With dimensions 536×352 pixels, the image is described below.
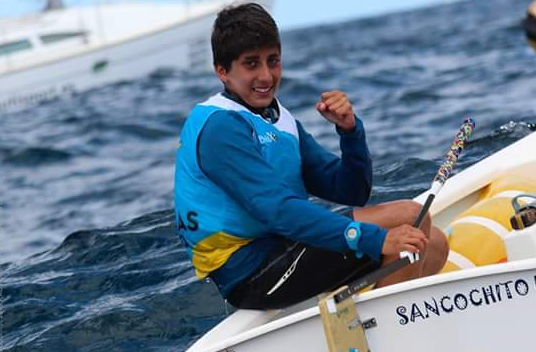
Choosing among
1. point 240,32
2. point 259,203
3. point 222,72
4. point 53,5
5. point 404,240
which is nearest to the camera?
point 404,240

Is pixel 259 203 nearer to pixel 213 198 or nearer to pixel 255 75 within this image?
pixel 213 198

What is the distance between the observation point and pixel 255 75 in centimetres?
399

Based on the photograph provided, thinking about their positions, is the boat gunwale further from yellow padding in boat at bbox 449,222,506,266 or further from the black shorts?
yellow padding in boat at bbox 449,222,506,266

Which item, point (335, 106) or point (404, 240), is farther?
point (335, 106)

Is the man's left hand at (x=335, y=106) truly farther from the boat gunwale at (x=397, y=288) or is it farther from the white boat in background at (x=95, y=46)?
the white boat in background at (x=95, y=46)

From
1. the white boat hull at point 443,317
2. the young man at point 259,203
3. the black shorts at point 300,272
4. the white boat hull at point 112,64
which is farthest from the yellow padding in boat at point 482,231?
the white boat hull at point 112,64

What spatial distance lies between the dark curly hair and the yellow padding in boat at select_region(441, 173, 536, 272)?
119 centimetres

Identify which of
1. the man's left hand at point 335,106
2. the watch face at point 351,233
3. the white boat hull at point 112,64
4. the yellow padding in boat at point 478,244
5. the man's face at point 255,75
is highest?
the man's face at point 255,75

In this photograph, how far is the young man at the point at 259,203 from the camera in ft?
12.6

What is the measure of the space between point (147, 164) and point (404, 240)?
30.7 feet

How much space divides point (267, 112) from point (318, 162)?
381mm

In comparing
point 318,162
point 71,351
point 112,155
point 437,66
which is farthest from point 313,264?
point 437,66

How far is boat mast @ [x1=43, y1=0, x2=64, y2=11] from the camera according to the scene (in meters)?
32.2

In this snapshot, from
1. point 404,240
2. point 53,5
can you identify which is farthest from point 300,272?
point 53,5
